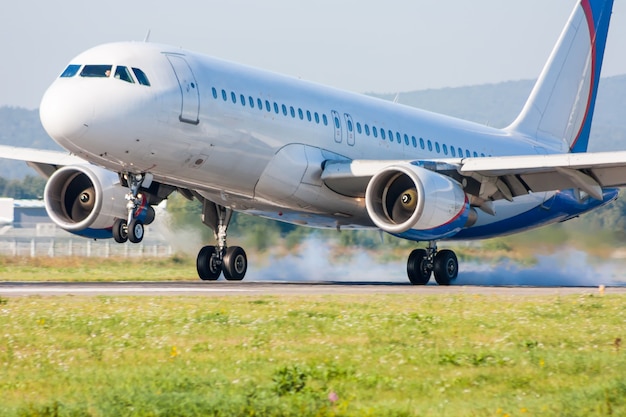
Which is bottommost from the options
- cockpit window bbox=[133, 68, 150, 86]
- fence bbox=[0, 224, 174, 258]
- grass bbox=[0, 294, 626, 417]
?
grass bbox=[0, 294, 626, 417]

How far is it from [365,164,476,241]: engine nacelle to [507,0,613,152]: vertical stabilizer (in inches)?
401

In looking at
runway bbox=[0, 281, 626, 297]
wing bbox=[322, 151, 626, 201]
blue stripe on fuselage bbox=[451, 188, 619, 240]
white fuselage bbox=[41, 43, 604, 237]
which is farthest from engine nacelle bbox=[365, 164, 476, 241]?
blue stripe on fuselage bbox=[451, 188, 619, 240]

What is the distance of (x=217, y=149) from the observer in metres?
22.7

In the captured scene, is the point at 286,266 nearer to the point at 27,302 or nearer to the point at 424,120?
the point at 424,120

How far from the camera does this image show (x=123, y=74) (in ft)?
70.8

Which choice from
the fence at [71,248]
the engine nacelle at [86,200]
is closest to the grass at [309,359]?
the engine nacelle at [86,200]

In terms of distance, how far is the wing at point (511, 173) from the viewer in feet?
77.7

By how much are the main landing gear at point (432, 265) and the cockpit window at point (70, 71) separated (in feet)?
31.3

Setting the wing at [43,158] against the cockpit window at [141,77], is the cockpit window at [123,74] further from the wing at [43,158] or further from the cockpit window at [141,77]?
the wing at [43,158]

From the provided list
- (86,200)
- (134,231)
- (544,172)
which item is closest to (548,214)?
(544,172)

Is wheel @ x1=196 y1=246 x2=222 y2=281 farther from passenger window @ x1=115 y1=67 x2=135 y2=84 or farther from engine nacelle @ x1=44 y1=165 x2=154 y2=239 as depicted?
passenger window @ x1=115 y1=67 x2=135 y2=84

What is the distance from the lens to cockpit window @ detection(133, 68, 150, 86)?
21.6m

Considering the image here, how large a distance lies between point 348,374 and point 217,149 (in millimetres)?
12842

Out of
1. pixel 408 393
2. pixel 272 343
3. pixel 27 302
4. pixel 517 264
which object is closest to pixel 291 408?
pixel 408 393
